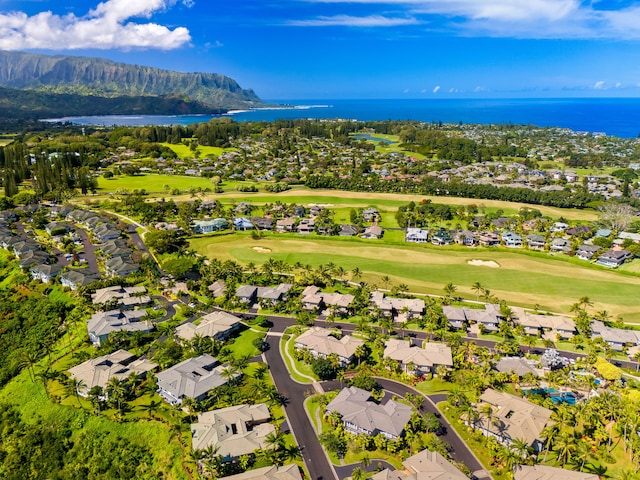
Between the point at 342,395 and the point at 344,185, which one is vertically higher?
the point at 344,185

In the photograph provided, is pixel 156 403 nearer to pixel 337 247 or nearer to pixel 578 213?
pixel 337 247

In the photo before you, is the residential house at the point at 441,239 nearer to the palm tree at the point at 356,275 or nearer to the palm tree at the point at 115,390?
the palm tree at the point at 356,275

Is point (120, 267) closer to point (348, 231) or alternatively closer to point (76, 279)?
point (76, 279)

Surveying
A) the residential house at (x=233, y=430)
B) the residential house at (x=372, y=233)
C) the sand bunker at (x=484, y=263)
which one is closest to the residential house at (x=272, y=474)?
the residential house at (x=233, y=430)

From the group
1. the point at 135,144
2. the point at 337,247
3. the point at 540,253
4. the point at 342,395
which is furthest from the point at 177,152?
the point at 342,395

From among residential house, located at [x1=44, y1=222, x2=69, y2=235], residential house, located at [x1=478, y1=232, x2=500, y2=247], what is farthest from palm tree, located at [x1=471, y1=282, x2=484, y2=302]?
residential house, located at [x1=44, y1=222, x2=69, y2=235]

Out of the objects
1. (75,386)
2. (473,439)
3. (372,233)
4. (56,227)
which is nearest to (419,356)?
(473,439)

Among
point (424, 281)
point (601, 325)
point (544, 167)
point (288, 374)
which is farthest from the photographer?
point (544, 167)
